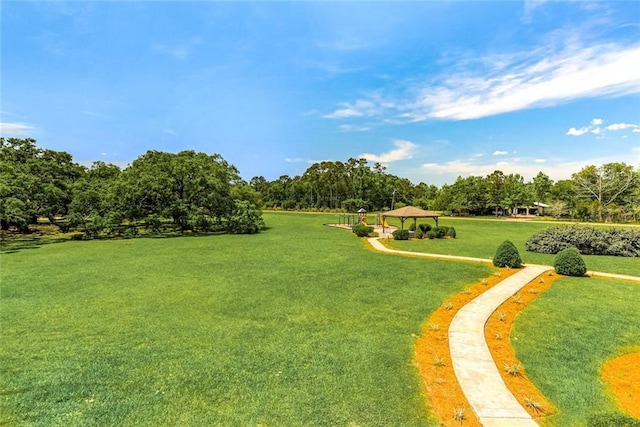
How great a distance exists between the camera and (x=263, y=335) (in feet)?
23.7

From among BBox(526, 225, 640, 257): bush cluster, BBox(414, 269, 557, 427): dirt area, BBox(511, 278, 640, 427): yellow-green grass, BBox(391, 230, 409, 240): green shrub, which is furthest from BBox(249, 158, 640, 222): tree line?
BBox(414, 269, 557, 427): dirt area

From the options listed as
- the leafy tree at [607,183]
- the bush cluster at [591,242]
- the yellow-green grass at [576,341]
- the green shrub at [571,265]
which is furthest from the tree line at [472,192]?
the yellow-green grass at [576,341]

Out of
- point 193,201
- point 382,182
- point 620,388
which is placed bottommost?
point 620,388

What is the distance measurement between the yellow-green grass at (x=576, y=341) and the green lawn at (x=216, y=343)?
2045 mm

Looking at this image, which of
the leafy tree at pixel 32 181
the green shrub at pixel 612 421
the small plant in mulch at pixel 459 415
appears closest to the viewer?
the green shrub at pixel 612 421

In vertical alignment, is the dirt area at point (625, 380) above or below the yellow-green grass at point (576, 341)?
below

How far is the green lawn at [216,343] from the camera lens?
4.74m

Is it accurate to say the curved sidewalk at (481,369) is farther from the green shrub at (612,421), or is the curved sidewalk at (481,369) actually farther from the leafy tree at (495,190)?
the leafy tree at (495,190)

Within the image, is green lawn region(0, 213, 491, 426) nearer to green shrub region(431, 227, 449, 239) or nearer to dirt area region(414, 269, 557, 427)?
dirt area region(414, 269, 557, 427)

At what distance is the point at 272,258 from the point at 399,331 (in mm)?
9732

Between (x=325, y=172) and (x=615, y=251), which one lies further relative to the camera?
(x=325, y=172)

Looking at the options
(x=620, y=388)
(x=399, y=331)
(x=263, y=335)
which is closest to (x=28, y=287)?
(x=263, y=335)

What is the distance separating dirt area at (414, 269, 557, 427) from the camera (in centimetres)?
471

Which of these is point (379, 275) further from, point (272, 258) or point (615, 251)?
point (615, 251)
